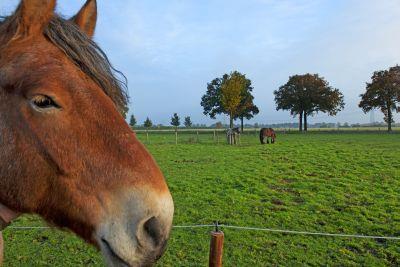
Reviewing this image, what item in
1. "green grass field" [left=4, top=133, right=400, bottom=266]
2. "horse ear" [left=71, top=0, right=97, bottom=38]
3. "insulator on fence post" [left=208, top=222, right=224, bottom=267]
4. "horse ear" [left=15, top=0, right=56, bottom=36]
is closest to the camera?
"horse ear" [left=15, top=0, right=56, bottom=36]

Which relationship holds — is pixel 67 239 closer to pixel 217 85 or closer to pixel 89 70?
pixel 89 70

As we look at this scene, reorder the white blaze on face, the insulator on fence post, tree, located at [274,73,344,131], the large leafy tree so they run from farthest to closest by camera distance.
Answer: tree, located at [274,73,344,131], the large leafy tree, the insulator on fence post, the white blaze on face

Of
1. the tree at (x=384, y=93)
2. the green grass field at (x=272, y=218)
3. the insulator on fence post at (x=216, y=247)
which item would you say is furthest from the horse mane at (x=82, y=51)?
the tree at (x=384, y=93)

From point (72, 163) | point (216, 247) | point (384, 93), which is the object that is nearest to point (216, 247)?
point (216, 247)

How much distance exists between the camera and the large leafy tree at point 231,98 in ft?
167

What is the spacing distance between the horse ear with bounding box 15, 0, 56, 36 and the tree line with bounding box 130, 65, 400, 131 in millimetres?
46995

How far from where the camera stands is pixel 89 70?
1.88 metres

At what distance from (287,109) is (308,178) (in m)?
52.1

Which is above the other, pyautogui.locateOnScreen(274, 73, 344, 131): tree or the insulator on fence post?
pyautogui.locateOnScreen(274, 73, 344, 131): tree

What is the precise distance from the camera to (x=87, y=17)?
93.1 inches

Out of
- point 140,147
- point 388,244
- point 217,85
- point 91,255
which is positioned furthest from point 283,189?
point 217,85

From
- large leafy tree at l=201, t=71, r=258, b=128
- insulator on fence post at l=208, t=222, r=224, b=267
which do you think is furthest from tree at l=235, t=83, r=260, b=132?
insulator on fence post at l=208, t=222, r=224, b=267

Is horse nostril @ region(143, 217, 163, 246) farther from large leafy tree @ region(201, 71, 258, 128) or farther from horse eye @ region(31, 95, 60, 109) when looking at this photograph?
large leafy tree @ region(201, 71, 258, 128)

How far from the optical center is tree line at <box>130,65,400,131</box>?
52.2m
